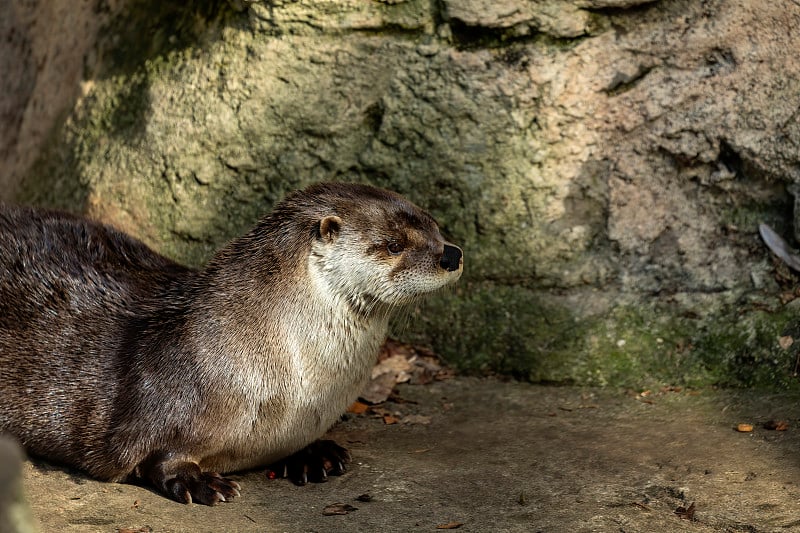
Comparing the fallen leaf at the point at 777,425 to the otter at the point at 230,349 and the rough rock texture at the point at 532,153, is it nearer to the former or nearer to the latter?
the rough rock texture at the point at 532,153

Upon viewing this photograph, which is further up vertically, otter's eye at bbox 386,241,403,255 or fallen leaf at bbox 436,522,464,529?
otter's eye at bbox 386,241,403,255

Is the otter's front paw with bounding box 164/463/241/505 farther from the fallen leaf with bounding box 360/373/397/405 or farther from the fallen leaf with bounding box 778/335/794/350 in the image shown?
the fallen leaf with bounding box 778/335/794/350

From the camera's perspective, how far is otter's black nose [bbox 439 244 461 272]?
12.6ft

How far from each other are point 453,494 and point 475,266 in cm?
139

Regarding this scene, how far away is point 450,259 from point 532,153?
3.53 feet

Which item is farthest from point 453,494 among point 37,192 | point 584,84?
point 37,192

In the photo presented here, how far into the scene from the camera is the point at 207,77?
4.95 m

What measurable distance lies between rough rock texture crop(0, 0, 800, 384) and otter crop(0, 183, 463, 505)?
3.00 feet

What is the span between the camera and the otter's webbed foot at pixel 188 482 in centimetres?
363

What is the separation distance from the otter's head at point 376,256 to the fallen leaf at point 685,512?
1081 mm

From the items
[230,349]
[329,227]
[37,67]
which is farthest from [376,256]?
[37,67]

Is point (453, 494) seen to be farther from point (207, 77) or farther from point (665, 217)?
point (207, 77)

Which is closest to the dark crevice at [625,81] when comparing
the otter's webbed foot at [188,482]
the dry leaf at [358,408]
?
the dry leaf at [358,408]

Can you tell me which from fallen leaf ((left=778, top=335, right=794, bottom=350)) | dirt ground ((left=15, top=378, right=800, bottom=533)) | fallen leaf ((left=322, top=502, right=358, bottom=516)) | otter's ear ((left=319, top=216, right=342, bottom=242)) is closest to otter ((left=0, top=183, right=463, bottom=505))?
otter's ear ((left=319, top=216, right=342, bottom=242))
